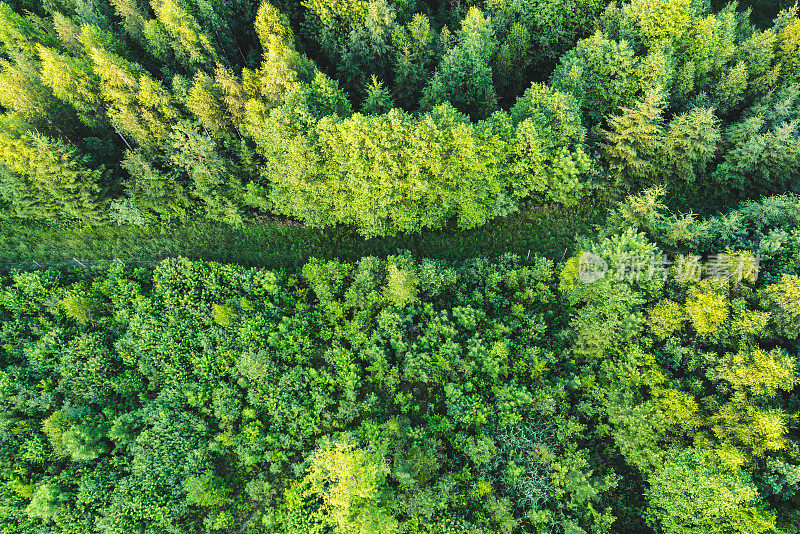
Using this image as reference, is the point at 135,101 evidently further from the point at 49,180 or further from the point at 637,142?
the point at 637,142

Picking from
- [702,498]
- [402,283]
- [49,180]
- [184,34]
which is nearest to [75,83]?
[49,180]

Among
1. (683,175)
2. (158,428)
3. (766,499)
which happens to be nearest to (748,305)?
(766,499)

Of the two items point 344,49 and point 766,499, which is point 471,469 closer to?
point 766,499

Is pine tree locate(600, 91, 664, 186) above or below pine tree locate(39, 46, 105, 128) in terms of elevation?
below

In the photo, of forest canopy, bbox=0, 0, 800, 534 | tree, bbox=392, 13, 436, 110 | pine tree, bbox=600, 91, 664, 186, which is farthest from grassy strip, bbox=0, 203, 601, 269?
tree, bbox=392, 13, 436, 110

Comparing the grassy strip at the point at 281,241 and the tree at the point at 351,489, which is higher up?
the grassy strip at the point at 281,241

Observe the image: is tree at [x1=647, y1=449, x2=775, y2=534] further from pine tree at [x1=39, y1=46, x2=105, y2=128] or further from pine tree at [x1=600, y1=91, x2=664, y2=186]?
pine tree at [x1=39, y1=46, x2=105, y2=128]

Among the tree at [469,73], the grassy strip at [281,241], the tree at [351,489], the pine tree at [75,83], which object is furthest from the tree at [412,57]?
the tree at [351,489]

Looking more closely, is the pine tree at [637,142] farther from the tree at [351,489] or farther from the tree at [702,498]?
the tree at [351,489]
